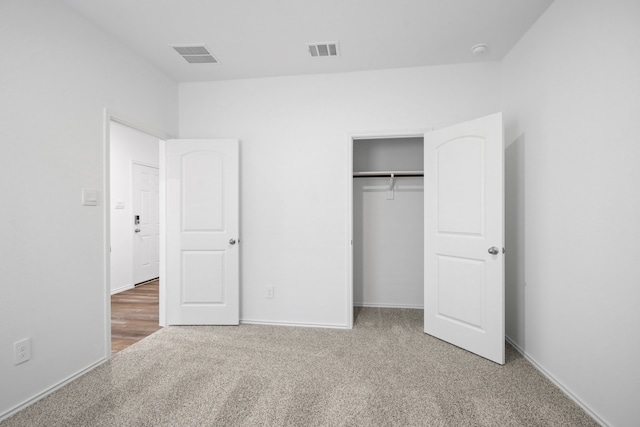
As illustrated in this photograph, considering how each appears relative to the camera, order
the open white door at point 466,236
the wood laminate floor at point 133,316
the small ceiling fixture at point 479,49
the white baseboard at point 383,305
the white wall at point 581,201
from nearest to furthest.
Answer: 1. the white wall at point 581,201
2. the open white door at point 466,236
3. the small ceiling fixture at point 479,49
4. the wood laminate floor at point 133,316
5. the white baseboard at point 383,305

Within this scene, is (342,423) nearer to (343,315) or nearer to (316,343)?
(316,343)

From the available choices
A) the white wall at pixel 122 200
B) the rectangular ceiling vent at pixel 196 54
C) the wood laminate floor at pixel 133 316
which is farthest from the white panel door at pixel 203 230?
the white wall at pixel 122 200

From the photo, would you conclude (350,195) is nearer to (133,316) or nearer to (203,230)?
(203,230)

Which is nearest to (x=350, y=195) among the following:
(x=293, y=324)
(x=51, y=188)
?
(x=293, y=324)

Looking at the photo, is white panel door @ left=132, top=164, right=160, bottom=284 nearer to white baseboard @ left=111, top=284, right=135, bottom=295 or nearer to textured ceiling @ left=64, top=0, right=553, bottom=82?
white baseboard @ left=111, top=284, right=135, bottom=295

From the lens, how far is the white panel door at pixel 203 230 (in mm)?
3186

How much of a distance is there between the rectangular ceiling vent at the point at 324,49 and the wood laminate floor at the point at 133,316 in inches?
124

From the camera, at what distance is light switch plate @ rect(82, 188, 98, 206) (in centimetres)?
224

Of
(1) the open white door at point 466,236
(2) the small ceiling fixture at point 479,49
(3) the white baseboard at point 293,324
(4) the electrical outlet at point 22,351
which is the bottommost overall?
(3) the white baseboard at point 293,324

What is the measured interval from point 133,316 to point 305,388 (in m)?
2.56

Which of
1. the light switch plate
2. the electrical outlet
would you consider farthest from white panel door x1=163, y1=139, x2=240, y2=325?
the electrical outlet

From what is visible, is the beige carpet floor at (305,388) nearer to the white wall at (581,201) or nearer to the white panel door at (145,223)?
the white wall at (581,201)

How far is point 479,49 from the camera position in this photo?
105 inches

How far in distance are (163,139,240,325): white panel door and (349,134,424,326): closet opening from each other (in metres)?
1.49
